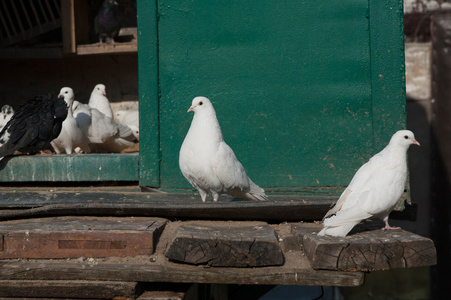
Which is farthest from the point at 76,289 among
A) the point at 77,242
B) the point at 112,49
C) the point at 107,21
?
the point at 107,21

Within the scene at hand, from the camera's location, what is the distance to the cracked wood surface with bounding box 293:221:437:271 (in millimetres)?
2652

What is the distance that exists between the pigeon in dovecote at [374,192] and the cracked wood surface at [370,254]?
0.70ft

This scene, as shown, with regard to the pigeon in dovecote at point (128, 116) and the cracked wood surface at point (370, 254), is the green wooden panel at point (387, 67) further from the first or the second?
the pigeon in dovecote at point (128, 116)

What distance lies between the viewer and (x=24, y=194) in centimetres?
423

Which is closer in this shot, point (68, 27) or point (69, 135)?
point (69, 135)

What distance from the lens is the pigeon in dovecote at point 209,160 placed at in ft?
12.8

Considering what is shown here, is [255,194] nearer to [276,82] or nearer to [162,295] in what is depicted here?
[276,82]

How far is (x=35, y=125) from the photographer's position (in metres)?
5.66

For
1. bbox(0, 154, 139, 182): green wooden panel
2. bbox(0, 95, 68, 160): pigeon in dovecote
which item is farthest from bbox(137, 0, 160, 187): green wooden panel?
bbox(0, 95, 68, 160): pigeon in dovecote

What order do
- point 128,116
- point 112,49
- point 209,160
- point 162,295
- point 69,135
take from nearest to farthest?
point 162,295 → point 209,160 → point 69,135 → point 112,49 → point 128,116

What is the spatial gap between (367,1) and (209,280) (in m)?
2.81

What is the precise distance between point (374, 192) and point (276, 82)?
5.76 feet

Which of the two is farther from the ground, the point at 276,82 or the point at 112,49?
the point at 112,49

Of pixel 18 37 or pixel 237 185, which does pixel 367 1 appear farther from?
pixel 18 37
